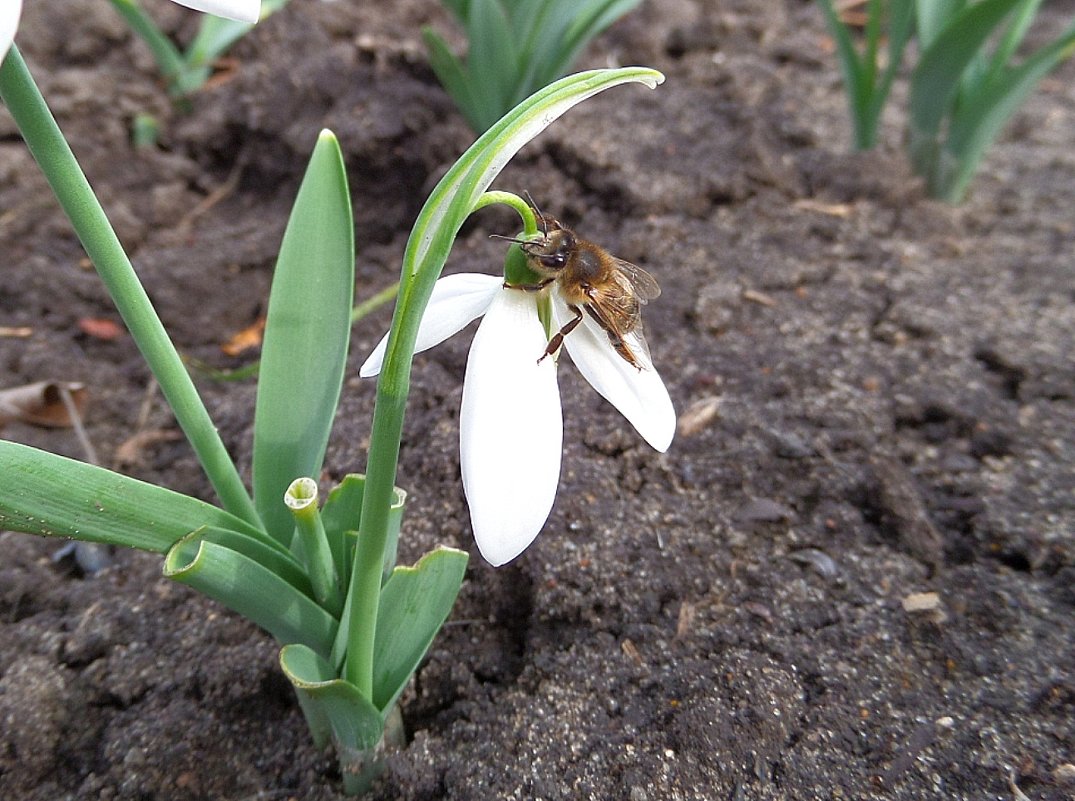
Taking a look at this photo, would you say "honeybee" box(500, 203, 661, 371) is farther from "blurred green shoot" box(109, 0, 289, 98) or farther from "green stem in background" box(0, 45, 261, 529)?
"blurred green shoot" box(109, 0, 289, 98)

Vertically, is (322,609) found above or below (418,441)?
above

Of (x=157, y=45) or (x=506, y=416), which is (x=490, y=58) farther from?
(x=506, y=416)

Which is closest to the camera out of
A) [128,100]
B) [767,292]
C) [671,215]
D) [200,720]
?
[200,720]

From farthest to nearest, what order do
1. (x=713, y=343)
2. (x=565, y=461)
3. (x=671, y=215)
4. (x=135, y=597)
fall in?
(x=671, y=215) → (x=713, y=343) → (x=565, y=461) → (x=135, y=597)

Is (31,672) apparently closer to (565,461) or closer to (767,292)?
(565,461)

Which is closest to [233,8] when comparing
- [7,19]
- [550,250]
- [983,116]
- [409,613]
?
[7,19]

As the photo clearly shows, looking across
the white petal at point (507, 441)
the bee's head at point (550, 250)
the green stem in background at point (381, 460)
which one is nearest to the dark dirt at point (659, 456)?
the green stem in background at point (381, 460)

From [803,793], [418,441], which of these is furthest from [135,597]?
[803,793]
